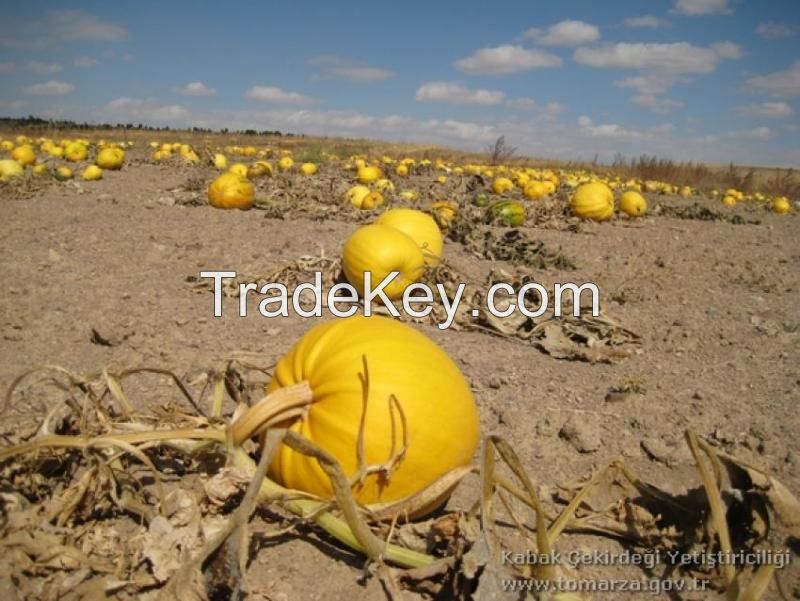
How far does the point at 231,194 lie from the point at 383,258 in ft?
13.6

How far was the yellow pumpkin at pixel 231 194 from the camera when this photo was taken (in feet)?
25.4

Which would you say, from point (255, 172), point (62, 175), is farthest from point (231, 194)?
point (62, 175)

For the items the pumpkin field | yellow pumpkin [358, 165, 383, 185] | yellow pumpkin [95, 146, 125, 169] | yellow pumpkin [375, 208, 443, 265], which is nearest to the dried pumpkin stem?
the pumpkin field

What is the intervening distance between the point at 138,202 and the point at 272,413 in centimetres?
757

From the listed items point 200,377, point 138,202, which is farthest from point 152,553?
point 138,202

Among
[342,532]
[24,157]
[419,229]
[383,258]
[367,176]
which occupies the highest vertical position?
[367,176]

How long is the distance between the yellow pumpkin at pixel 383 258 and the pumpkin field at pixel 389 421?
0.02 meters

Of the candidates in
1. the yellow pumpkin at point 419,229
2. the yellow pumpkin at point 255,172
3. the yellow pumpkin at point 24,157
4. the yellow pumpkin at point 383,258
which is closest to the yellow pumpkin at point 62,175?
the yellow pumpkin at point 24,157

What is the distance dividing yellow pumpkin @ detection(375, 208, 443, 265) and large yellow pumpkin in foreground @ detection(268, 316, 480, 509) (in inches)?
115

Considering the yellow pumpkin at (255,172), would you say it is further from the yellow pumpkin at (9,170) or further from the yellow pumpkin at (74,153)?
the yellow pumpkin at (74,153)

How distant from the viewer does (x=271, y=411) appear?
5.90 feet

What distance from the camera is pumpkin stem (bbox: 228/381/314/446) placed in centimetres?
177

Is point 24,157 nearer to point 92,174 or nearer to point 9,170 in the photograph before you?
point 92,174

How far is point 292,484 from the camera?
188cm
